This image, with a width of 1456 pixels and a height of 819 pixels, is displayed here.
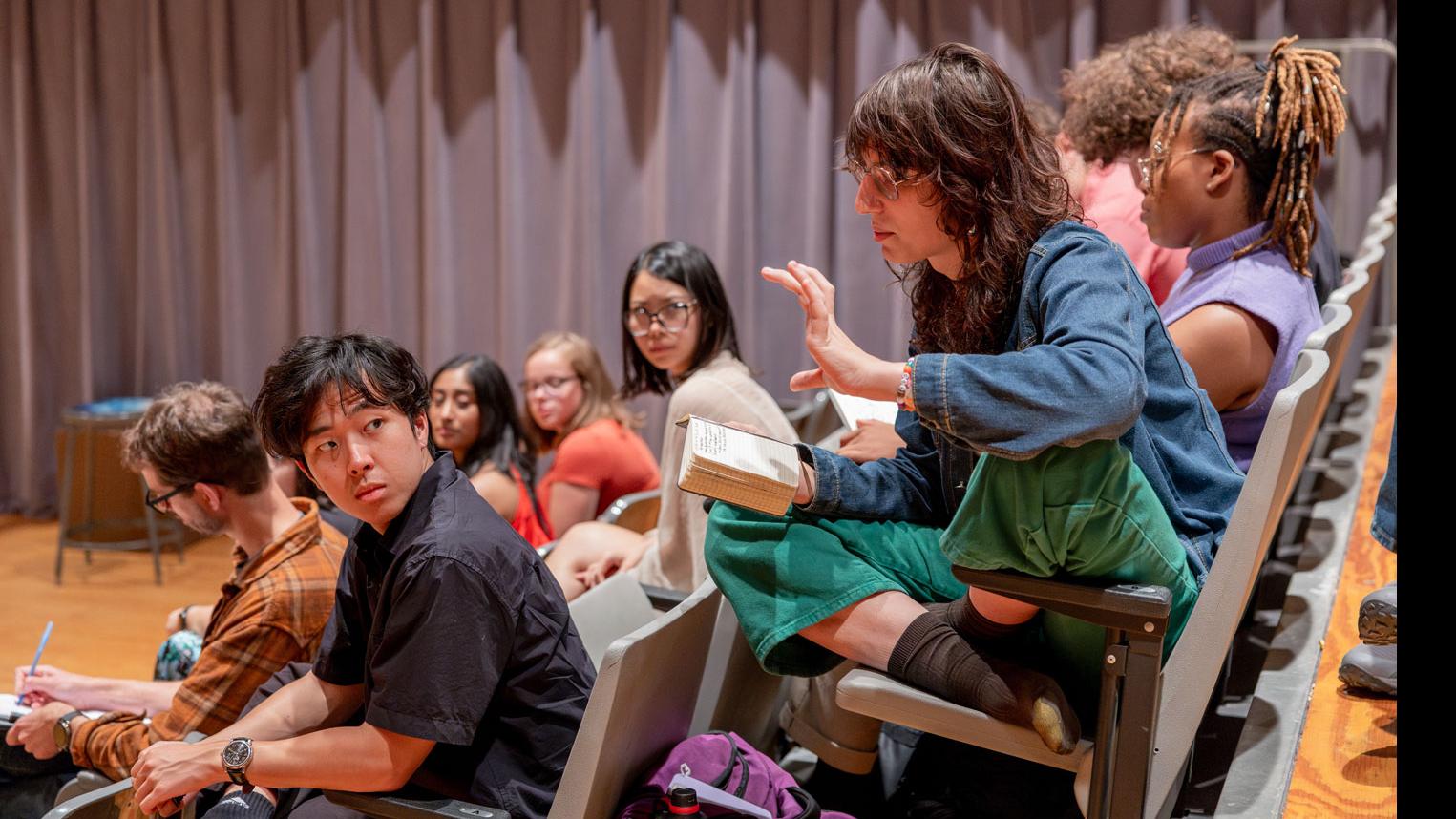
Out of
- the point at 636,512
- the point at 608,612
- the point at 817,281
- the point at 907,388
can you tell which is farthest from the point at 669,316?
the point at 907,388

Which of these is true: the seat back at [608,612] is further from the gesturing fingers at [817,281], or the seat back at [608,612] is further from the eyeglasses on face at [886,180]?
the eyeglasses on face at [886,180]

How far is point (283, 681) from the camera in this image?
6.25 feet

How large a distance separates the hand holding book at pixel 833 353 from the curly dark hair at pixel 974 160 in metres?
0.15

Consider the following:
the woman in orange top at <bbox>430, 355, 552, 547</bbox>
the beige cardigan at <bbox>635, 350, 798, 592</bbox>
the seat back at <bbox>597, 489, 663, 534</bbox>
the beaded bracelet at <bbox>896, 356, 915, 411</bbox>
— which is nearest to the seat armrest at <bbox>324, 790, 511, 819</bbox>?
the beaded bracelet at <bbox>896, 356, 915, 411</bbox>

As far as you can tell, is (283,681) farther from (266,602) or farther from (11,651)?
(11,651)

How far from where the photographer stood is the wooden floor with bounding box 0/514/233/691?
3.98 meters

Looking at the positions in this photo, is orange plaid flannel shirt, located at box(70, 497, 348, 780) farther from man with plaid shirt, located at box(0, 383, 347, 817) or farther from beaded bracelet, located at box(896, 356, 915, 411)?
beaded bracelet, located at box(896, 356, 915, 411)

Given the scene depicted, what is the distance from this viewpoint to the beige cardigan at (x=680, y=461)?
2449 mm

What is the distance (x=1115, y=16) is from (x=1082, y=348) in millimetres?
3205

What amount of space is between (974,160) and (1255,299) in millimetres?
738

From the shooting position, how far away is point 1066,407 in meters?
1.29

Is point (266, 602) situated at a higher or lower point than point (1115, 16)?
lower

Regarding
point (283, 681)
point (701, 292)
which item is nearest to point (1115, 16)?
point (701, 292)

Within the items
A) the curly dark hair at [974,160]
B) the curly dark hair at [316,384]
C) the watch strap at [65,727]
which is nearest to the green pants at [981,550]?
the curly dark hair at [974,160]
